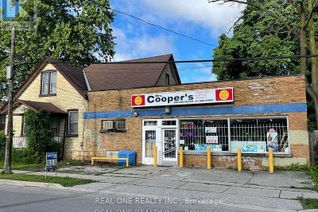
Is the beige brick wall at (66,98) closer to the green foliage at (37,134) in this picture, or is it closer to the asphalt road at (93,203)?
the green foliage at (37,134)

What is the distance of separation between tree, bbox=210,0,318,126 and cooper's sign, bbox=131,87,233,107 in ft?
20.7

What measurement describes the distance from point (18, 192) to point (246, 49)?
69.0 feet

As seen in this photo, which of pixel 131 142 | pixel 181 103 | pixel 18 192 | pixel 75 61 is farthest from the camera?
pixel 75 61

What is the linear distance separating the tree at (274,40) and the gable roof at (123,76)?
579 cm

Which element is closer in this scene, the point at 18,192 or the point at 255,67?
the point at 18,192

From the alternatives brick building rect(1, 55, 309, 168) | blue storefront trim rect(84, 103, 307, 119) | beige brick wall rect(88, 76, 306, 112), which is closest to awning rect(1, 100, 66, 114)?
brick building rect(1, 55, 309, 168)

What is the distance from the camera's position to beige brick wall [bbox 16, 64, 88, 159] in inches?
853

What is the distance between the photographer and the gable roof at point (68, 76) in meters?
22.4

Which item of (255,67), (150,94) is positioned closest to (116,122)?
(150,94)

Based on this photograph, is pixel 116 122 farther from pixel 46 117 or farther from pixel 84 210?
pixel 84 210

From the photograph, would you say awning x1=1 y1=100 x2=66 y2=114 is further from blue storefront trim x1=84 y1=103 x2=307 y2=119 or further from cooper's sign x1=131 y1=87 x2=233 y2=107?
cooper's sign x1=131 y1=87 x2=233 y2=107

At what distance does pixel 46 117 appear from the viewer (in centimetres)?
2091

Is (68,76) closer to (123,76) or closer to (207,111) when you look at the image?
(123,76)

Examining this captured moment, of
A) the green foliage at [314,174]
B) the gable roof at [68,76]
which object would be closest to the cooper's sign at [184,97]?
the gable roof at [68,76]
